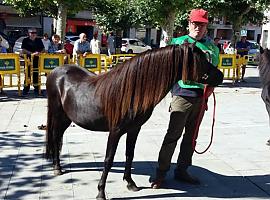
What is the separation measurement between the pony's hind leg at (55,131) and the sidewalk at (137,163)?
178 millimetres

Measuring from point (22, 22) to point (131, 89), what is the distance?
34692mm

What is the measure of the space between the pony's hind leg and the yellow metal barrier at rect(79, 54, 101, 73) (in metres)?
6.87

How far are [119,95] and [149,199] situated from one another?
1.23m

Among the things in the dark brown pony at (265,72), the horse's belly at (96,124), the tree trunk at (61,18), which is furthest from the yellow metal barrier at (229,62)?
the horse's belly at (96,124)

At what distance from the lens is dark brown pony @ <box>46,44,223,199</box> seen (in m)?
3.62

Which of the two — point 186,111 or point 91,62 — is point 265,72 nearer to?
point 186,111

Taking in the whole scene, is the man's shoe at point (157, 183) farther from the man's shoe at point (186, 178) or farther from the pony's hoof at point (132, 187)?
the man's shoe at point (186, 178)

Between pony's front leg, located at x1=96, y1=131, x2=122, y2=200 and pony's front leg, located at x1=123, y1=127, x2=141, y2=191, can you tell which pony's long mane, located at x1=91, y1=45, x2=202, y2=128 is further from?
pony's front leg, located at x1=123, y1=127, x2=141, y2=191

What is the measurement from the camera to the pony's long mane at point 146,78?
3.61 m

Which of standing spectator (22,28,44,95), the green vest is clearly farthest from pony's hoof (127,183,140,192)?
standing spectator (22,28,44,95)

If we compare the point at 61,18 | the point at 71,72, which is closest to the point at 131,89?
the point at 71,72

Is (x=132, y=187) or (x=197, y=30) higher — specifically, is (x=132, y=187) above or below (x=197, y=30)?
below

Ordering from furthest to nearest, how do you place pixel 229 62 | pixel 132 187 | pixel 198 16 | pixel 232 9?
1. pixel 232 9
2. pixel 229 62
3. pixel 132 187
4. pixel 198 16

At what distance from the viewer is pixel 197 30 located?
12.7 ft
